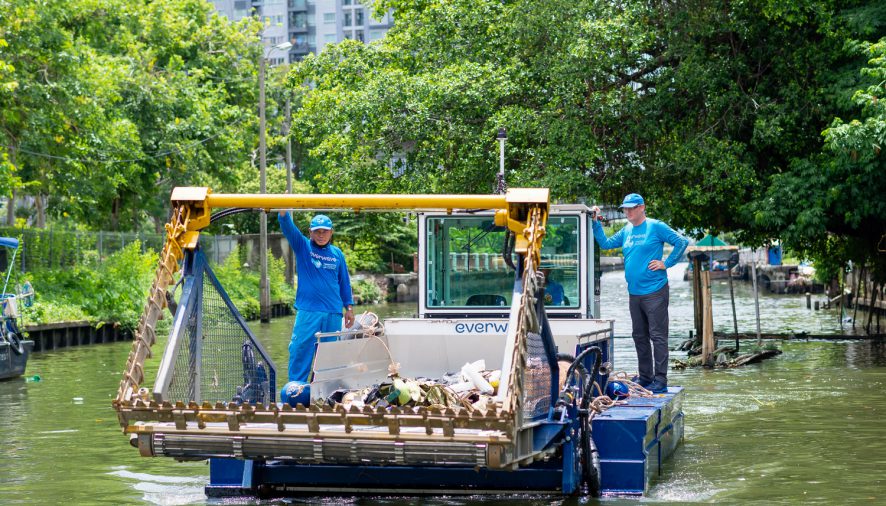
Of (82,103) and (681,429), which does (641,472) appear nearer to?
(681,429)

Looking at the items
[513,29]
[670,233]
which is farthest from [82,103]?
[670,233]

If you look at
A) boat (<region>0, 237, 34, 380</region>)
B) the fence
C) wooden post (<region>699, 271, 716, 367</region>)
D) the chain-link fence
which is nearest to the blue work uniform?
wooden post (<region>699, 271, 716, 367</region>)

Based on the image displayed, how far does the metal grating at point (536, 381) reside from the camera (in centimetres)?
909

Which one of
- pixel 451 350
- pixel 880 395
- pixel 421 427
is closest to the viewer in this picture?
pixel 421 427

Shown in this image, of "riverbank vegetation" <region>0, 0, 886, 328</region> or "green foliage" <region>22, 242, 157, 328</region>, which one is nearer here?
"riverbank vegetation" <region>0, 0, 886, 328</region>

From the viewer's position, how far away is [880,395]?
19156 millimetres

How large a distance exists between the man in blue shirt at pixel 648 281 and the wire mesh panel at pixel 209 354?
3.58 m

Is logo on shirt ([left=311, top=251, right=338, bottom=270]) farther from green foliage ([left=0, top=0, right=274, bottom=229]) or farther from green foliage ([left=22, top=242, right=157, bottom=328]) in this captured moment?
green foliage ([left=22, top=242, right=157, bottom=328])

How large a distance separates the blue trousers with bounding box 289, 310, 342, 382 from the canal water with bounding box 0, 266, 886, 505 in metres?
1.34

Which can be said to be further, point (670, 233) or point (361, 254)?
point (361, 254)

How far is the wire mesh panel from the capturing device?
31.6 feet

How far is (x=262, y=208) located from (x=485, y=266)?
4070 millimetres

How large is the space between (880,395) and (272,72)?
50.6 meters

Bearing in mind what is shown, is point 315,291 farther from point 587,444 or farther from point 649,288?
point 587,444
